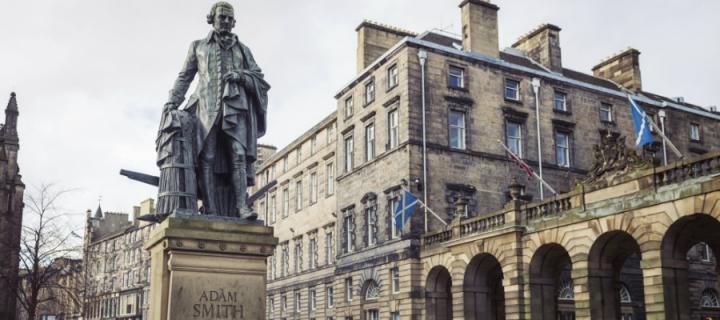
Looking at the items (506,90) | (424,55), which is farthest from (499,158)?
(424,55)

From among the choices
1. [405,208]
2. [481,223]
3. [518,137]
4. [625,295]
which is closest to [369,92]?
[518,137]

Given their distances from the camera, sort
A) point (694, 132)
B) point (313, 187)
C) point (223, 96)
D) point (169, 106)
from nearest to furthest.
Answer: point (223, 96) < point (169, 106) < point (694, 132) < point (313, 187)

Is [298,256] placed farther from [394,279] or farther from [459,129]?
[459,129]

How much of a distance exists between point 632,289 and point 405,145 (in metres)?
16.0

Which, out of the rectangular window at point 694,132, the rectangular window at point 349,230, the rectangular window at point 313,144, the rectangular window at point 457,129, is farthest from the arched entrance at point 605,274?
the rectangular window at point 313,144

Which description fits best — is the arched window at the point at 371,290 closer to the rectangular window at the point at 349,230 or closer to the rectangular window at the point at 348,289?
the rectangular window at the point at 348,289

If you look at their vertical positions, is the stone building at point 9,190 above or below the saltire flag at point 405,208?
above

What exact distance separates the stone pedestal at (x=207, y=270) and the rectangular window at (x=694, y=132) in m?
50.6

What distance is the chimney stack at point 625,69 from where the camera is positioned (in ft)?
173

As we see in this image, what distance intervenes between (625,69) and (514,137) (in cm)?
1404

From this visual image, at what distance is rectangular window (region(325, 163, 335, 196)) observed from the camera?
53281 mm

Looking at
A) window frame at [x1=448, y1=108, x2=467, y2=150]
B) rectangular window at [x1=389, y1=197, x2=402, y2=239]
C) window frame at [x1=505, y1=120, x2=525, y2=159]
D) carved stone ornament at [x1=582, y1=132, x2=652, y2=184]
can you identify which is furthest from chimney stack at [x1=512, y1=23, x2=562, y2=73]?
carved stone ornament at [x1=582, y1=132, x2=652, y2=184]

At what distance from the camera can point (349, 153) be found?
159 feet

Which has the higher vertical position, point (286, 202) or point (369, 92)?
point (369, 92)
